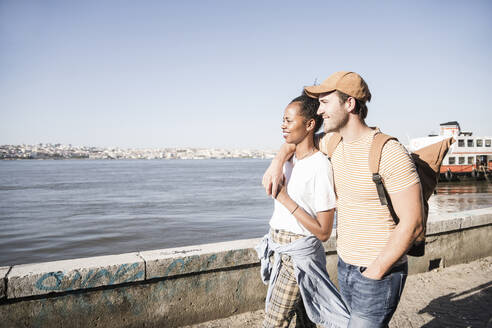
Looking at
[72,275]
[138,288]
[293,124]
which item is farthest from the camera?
[138,288]

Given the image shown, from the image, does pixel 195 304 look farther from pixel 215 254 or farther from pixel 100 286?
pixel 100 286

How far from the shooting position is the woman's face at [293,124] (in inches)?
90.9

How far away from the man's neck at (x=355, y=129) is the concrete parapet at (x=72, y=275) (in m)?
2.17

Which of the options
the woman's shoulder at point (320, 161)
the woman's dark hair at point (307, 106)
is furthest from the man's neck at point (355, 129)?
the woman's dark hair at point (307, 106)

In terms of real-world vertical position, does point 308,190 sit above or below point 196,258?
above

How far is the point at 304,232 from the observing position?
224cm

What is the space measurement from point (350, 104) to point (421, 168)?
0.50 meters

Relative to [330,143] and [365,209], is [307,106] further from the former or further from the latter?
[365,209]

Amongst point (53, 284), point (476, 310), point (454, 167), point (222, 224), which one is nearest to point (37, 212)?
point (222, 224)

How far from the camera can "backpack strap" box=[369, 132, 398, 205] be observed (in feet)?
5.64

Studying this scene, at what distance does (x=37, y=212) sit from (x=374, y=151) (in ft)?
81.5

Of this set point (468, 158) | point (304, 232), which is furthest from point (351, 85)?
point (468, 158)

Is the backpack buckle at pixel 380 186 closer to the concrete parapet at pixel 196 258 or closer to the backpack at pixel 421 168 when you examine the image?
the backpack at pixel 421 168

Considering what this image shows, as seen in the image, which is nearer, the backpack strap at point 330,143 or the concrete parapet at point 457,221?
the backpack strap at point 330,143
